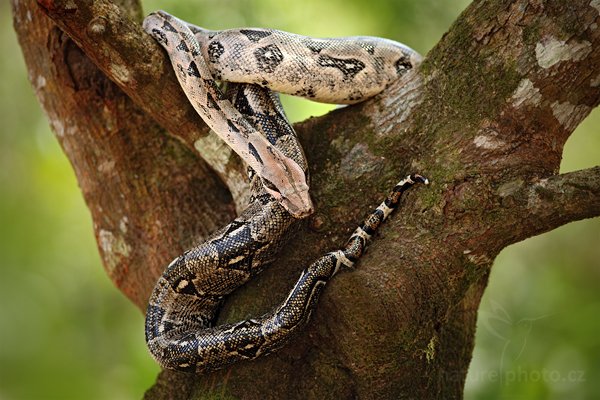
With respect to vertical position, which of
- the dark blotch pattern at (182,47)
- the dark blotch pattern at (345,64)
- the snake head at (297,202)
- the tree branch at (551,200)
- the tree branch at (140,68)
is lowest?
the tree branch at (551,200)

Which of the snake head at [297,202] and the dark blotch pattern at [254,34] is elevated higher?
the dark blotch pattern at [254,34]

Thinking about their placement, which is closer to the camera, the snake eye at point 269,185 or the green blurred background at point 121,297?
the snake eye at point 269,185

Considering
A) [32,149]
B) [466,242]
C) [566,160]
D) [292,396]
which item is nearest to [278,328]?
[292,396]

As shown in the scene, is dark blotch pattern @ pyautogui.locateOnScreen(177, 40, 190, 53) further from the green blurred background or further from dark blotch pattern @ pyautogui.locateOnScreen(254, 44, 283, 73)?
the green blurred background

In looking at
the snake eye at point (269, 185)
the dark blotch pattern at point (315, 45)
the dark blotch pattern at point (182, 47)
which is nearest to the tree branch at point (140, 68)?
the dark blotch pattern at point (182, 47)

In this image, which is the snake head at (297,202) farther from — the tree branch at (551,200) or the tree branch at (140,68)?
the tree branch at (551,200)

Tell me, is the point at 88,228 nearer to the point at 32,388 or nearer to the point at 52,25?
the point at 32,388

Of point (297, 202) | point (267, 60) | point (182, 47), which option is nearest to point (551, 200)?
point (297, 202)

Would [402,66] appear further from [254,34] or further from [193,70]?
[193,70]
